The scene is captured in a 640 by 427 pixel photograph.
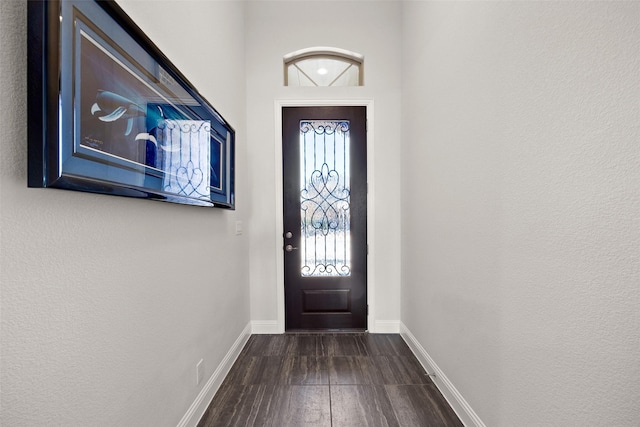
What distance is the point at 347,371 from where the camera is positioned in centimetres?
224

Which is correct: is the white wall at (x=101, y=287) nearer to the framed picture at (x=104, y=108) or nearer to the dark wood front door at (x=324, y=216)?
the framed picture at (x=104, y=108)

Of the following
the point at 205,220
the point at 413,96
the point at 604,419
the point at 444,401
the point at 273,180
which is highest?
the point at 413,96

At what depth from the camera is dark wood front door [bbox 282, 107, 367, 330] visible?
119 inches

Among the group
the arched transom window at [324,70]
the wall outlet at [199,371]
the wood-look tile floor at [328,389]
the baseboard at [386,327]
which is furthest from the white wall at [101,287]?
the baseboard at [386,327]

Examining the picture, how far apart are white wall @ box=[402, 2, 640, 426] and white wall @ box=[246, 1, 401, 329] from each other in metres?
1.01

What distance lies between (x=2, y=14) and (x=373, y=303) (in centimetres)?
292

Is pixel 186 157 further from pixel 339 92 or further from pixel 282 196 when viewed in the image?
pixel 339 92

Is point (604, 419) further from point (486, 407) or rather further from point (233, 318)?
point (233, 318)

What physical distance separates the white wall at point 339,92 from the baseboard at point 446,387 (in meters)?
0.54

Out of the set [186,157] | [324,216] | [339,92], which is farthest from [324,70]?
[186,157]

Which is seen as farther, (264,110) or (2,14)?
(264,110)

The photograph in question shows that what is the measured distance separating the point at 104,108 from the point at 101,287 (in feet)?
1.76

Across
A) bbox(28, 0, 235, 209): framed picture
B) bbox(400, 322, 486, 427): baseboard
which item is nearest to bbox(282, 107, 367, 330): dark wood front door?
bbox(400, 322, 486, 427): baseboard

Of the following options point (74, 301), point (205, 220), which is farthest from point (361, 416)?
point (74, 301)
